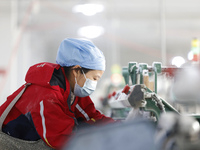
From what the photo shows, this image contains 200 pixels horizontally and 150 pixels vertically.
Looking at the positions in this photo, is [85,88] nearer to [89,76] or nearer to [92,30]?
[89,76]

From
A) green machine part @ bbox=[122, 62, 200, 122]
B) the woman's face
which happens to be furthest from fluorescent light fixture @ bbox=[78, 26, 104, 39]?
the woman's face

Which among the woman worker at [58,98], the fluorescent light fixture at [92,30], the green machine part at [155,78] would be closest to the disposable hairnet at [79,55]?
the woman worker at [58,98]

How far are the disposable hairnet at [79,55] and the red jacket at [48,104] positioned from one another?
0.07 meters

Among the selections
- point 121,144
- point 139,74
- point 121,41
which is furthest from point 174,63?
point 121,41

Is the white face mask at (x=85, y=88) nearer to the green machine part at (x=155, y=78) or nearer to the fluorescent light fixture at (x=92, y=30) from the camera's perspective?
the green machine part at (x=155, y=78)

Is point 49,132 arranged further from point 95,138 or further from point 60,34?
point 60,34

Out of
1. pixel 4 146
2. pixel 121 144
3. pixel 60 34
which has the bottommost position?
pixel 4 146

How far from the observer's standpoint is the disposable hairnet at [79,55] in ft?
5.75

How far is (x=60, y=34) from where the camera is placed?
42.5ft

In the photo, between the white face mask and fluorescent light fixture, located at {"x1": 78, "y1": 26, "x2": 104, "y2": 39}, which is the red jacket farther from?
fluorescent light fixture, located at {"x1": 78, "y1": 26, "x2": 104, "y2": 39}

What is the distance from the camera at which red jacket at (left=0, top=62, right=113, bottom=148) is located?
1354mm

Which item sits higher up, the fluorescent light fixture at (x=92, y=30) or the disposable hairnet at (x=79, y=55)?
the fluorescent light fixture at (x=92, y=30)

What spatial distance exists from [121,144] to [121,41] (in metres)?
12.6

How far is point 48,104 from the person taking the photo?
4.55 ft
